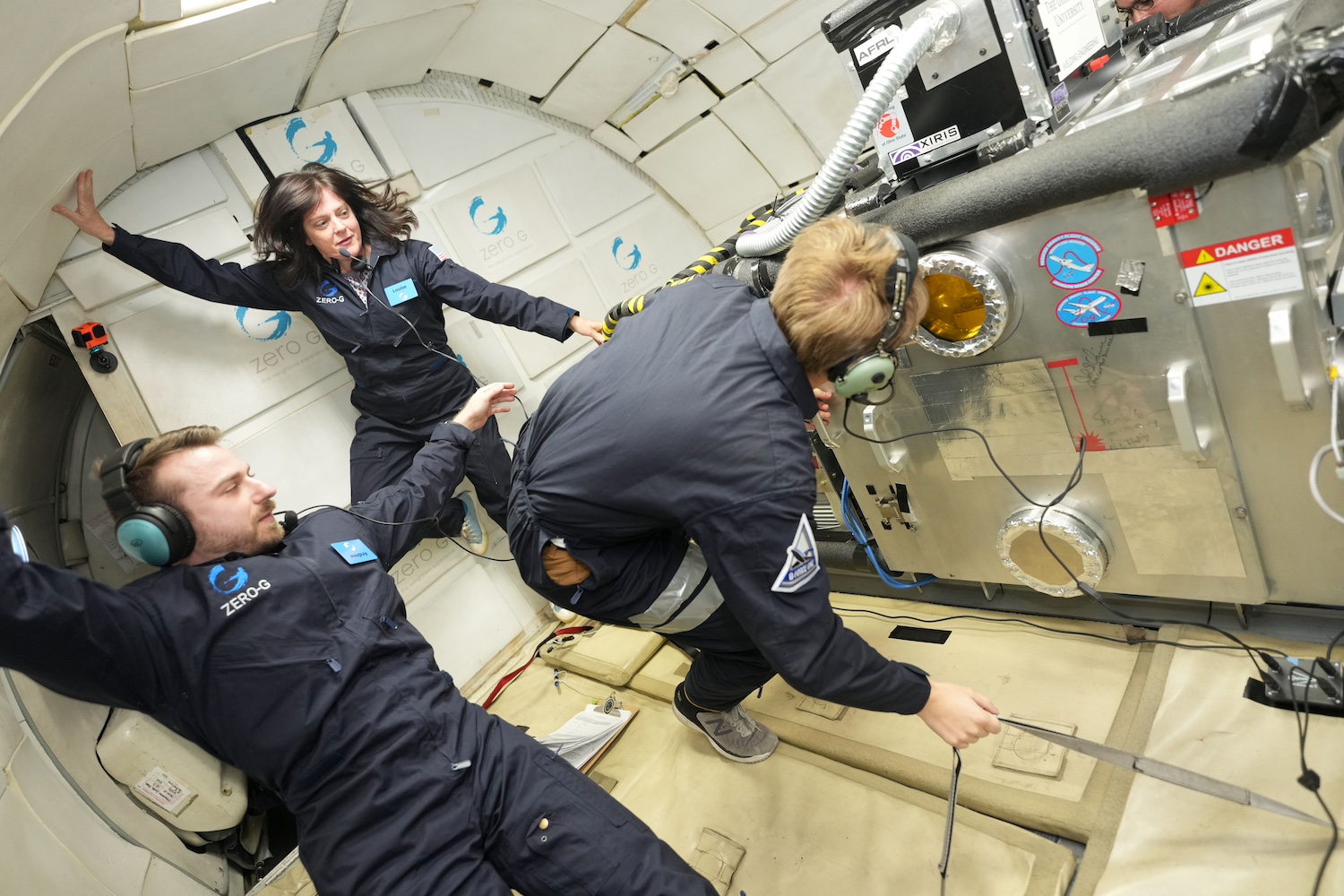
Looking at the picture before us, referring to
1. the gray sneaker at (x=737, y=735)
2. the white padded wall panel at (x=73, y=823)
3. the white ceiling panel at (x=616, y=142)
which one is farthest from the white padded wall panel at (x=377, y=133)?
the gray sneaker at (x=737, y=735)

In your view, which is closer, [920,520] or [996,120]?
[996,120]

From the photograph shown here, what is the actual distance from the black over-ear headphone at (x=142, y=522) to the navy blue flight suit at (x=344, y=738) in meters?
0.08

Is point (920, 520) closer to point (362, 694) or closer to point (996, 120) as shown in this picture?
point (996, 120)

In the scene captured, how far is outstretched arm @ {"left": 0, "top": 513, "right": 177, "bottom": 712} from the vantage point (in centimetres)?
124

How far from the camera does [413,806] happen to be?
1.48m

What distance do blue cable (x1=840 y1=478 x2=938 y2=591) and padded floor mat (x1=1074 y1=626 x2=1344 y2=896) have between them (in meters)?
0.74

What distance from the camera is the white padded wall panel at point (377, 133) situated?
291 cm

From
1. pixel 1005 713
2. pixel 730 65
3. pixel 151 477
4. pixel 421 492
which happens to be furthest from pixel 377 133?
pixel 1005 713

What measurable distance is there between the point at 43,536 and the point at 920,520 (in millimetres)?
2890

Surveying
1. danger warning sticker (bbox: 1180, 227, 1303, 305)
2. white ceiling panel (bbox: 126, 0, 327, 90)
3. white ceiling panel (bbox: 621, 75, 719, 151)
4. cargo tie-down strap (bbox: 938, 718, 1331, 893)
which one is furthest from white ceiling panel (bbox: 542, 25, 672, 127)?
cargo tie-down strap (bbox: 938, 718, 1331, 893)

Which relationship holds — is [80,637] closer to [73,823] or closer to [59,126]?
[73,823]

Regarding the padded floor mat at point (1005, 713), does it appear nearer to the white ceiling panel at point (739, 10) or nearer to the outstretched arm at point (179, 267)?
the outstretched arm at point (179, 267)

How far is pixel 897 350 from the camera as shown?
1751mm

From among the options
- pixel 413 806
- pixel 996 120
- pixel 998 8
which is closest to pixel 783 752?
pixel 413 806
